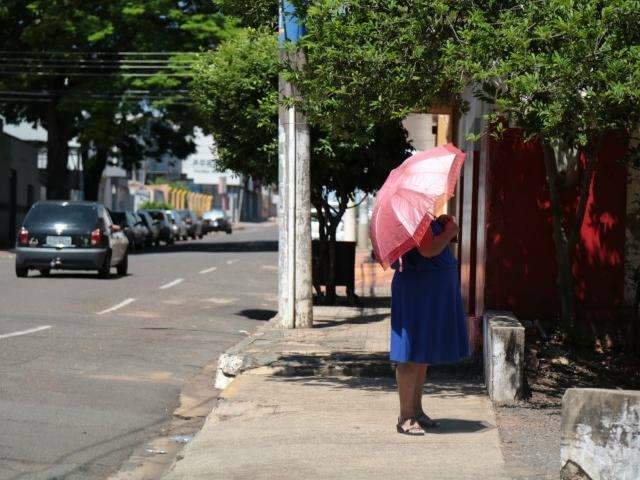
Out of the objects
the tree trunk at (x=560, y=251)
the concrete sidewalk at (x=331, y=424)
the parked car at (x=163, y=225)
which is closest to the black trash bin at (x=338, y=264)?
the concrete sidewalk at (x=331, y=424)

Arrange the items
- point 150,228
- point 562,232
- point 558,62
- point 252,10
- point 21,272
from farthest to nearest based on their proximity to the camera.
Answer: point 150,228
point 21,272
point 252,10
point 562,232
point 558,62

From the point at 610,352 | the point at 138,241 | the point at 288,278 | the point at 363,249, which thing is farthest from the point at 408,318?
the point at 138,241

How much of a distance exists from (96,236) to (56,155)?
2068 cm

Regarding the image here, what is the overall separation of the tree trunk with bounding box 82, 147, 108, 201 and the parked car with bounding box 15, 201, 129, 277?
22822 mm

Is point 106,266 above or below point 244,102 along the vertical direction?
below

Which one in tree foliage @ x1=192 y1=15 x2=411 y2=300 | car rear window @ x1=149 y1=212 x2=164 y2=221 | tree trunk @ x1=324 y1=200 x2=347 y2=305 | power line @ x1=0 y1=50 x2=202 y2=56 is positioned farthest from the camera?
car rear window @ x1=149 y1=212 x2=164 y2=221

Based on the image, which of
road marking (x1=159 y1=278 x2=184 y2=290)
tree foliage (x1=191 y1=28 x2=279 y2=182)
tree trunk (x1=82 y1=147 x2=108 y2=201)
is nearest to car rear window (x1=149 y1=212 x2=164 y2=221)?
tree trunk (x1=82 y1=147 x2=108 y2=201)

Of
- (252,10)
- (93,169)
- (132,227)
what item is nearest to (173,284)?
(252,10)

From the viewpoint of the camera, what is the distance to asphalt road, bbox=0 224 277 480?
7.74 metres

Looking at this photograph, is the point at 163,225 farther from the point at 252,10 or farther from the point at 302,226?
the point at 252,10

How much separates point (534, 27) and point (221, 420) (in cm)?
341

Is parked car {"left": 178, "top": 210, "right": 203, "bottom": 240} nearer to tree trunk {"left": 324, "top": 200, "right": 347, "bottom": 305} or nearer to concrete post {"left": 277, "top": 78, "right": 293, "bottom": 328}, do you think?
tree trunk {"left": 324, "top": 200, "right": 347, "bottom": 305}

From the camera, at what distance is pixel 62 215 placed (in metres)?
25.0

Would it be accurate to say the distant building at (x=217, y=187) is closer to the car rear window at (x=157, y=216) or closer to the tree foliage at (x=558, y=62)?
the car rear window at (x=157, y=216)
